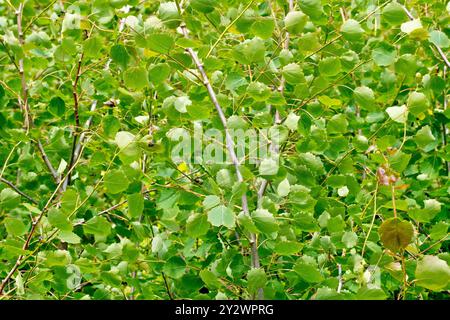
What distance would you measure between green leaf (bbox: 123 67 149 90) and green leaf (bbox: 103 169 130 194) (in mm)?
153

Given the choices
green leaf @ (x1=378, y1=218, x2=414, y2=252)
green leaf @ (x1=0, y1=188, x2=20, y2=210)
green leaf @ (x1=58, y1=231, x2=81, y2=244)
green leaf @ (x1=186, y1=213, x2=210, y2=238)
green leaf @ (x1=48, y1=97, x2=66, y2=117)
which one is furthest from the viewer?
green leaf @ (x1=48, y1=97, x2=66, y2=117)

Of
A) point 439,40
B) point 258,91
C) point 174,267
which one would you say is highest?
point 439,40

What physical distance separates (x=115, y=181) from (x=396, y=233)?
477mm

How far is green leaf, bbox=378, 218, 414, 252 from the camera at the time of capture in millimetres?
879

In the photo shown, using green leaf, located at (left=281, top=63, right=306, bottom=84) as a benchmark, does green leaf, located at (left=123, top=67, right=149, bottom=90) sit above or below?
below

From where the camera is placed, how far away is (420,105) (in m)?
1.13

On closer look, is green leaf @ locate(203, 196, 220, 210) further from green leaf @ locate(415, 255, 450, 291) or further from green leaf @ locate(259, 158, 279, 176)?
green leaf @ locate(415, 255, 450, 291)

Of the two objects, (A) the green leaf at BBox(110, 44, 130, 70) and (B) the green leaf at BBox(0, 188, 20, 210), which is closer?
(A) the green leaf at BBox(110, 44, 130, 70)

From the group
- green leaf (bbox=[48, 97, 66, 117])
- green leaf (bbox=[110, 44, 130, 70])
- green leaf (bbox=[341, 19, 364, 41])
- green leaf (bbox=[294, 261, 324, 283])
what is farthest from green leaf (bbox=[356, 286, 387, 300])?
green leaf (bbox=[48, 97, 66, 117])

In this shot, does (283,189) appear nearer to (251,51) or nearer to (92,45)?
(251,51)

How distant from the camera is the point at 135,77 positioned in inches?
40.3

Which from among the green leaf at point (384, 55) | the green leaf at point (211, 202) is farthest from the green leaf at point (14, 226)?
the green leaf at point (384, 55)

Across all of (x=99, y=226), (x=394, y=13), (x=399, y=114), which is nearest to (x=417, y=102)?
(x=399, y=114)
